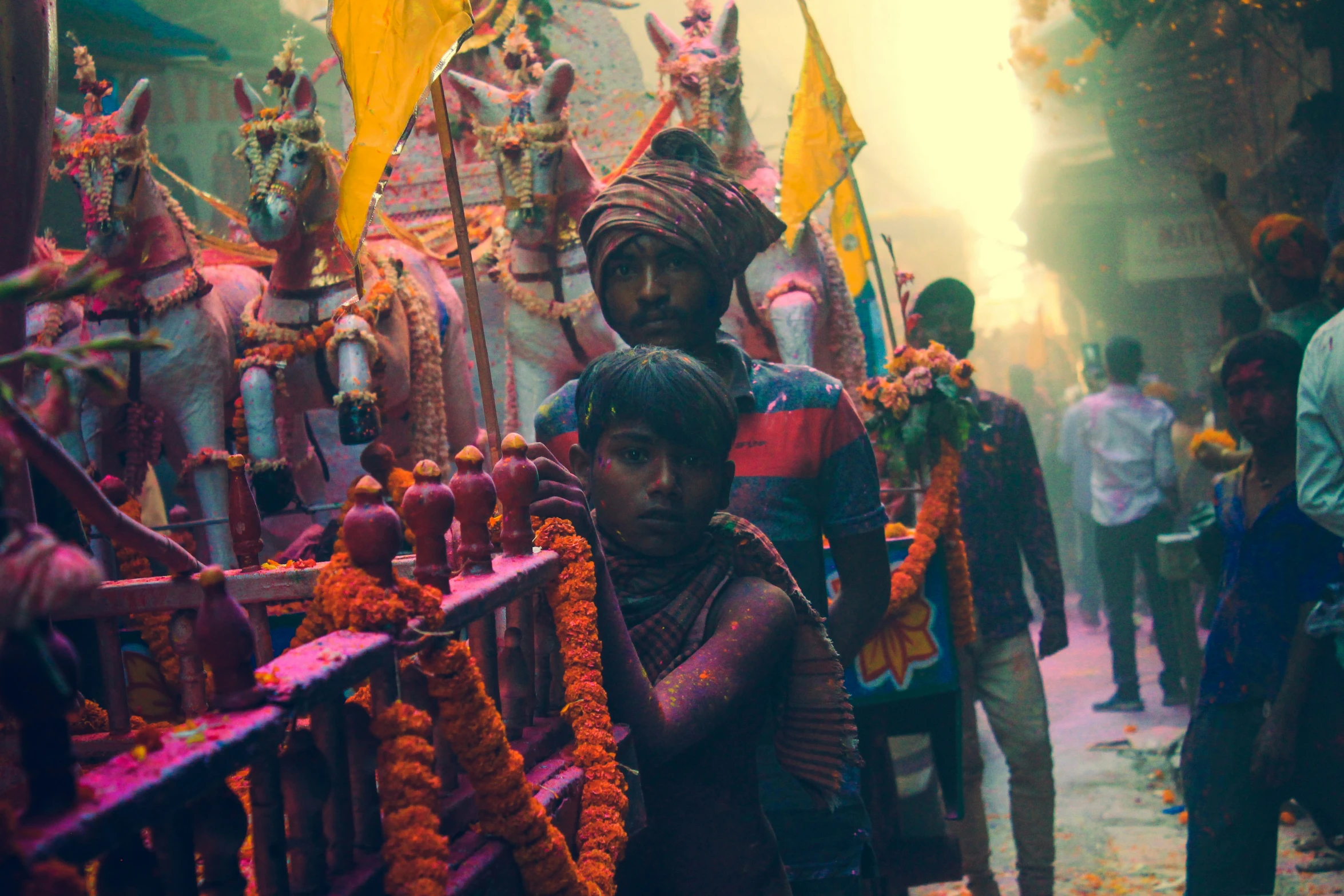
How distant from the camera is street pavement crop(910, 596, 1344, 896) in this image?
479cm

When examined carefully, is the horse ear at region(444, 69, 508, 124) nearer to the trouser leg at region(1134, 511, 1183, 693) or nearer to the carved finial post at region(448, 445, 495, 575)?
the carved finial post at region(448, 445, 495, 575)

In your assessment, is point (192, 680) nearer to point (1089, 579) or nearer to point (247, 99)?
point (247, 99)

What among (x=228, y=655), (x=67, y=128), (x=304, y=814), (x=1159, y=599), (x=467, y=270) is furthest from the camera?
(x=1159, y=599)

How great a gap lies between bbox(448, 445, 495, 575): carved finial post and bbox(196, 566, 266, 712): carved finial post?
1.77 feet

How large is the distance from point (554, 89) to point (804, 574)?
340cm

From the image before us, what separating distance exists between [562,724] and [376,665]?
68cm

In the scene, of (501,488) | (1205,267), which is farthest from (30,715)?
(1205,267)

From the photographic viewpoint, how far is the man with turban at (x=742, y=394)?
278cm

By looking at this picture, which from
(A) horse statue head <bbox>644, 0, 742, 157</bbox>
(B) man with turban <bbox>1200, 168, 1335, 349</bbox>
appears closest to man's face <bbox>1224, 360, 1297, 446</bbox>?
(B) man with turban <bbox>1200, 168, 1335, 349</bbox>

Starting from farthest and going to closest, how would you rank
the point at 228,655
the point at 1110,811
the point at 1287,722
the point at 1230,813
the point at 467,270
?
1. the point at 1110,811
2. the point at 1230,813
3. the point at 1287,722
4. the point at 467,270
5. the point at 228,655

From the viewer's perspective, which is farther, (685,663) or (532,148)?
(532,148)

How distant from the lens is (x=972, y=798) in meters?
4.55

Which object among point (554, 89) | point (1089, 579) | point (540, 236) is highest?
point (554, 89)

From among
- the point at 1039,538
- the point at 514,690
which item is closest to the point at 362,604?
the point at 514,690
